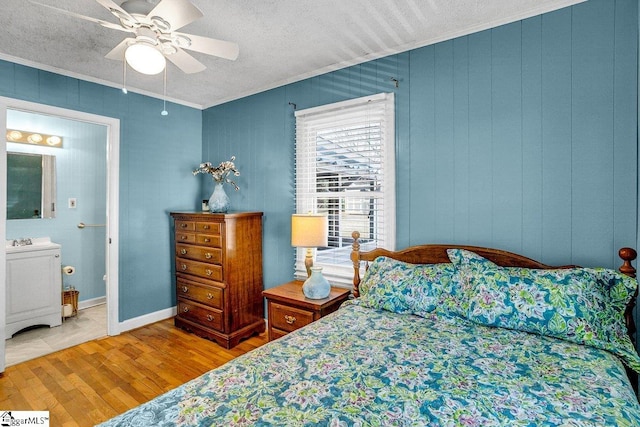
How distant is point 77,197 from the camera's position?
4312mm

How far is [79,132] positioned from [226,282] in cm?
303

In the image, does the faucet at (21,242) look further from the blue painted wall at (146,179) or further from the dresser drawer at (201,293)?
the dresser drawer at (201,293)

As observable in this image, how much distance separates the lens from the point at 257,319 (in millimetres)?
3533

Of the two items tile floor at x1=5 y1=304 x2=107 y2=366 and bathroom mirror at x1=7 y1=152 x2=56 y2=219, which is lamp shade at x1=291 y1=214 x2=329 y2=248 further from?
bathroom mirror at x1=7 y1=152 x2=56 y2=219

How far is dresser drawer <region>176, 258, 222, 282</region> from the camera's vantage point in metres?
3.26

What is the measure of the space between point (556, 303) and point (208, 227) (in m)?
2.85

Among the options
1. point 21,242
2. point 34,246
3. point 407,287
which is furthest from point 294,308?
point 21,242

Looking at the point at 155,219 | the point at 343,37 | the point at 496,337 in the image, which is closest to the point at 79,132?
the point at 155,219

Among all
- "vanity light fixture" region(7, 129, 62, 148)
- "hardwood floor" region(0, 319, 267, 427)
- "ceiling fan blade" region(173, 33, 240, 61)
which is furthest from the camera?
"vanity light fixture" region(7, 129, 62, 148)

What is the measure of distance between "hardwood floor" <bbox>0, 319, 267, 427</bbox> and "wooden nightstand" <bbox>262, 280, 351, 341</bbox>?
707 millimetres

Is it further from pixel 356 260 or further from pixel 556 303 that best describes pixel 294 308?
pixel 556 303

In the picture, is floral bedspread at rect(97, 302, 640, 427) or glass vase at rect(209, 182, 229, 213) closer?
floral bedspread at rect(97, 302, 640, 427)

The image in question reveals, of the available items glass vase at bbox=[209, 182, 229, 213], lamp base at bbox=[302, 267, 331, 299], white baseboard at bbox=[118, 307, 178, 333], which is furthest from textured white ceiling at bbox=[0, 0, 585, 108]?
white baseboard at bbox=[118, 307, 178, 333]

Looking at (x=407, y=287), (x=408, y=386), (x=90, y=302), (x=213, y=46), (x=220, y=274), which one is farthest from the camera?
(x=90, y=302)
